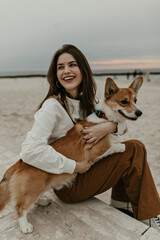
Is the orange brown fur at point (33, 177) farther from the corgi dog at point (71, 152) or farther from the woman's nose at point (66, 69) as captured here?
the woman's nose at point (66, 69)

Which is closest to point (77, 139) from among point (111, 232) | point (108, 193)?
point (111, 232)

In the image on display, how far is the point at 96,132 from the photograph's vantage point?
2.03 meters

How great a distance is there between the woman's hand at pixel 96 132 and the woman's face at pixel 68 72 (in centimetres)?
49

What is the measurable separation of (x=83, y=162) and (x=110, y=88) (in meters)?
0.82

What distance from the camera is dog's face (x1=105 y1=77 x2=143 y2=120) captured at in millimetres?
2023

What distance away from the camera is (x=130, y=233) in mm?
1761

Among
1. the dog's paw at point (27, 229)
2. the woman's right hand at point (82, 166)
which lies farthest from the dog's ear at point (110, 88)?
the dog's paw at point (27, 229)

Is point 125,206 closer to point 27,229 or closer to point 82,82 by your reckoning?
point 27,229

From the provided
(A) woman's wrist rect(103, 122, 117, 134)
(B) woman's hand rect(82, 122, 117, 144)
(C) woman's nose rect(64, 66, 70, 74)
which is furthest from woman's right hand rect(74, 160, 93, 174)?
(C) woman's nose rect(64, 66, 70, 74)

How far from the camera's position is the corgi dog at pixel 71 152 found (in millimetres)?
1720

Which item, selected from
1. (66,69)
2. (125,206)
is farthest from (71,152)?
(125,206)

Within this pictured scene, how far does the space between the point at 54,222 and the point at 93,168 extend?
2.02 ft

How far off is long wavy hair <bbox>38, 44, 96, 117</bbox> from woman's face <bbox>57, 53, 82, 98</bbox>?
5 cm

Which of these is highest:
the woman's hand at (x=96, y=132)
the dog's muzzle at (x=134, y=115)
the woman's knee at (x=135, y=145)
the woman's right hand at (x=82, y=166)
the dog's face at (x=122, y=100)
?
the dog's face at (x=122, y=100)
